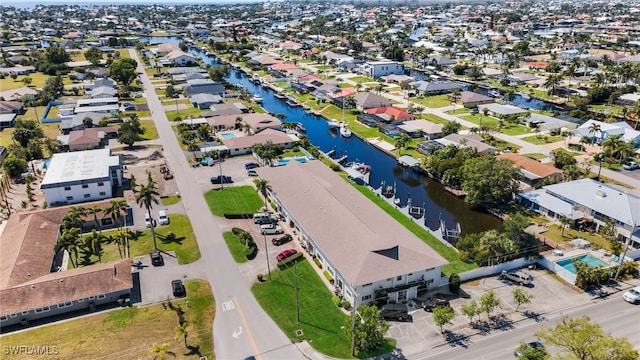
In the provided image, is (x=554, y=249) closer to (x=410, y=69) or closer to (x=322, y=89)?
(x=322, y=89)

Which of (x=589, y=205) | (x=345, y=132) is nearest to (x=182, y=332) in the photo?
Answer: (x=589, y=205)

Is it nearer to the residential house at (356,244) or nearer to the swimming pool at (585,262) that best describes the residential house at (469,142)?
the swimming pool at (585,262)

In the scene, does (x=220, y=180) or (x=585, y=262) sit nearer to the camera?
(x=585, y=262)

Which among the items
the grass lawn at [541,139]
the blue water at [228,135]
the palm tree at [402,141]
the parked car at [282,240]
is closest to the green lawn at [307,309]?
the parked car at [282,240]

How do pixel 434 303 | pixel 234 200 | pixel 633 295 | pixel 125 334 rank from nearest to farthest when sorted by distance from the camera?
pixel 125 334
pixel 434 303
pixel 633 295
pixel 234 200

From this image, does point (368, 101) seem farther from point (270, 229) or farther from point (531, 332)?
point (531, 332)

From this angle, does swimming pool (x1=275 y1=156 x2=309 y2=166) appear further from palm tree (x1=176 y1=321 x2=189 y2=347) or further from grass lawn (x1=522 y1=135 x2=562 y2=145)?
grass lawn (x1=522 y1=135 x2=562 y2=145)

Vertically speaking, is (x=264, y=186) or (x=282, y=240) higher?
(x=264, y=186)
